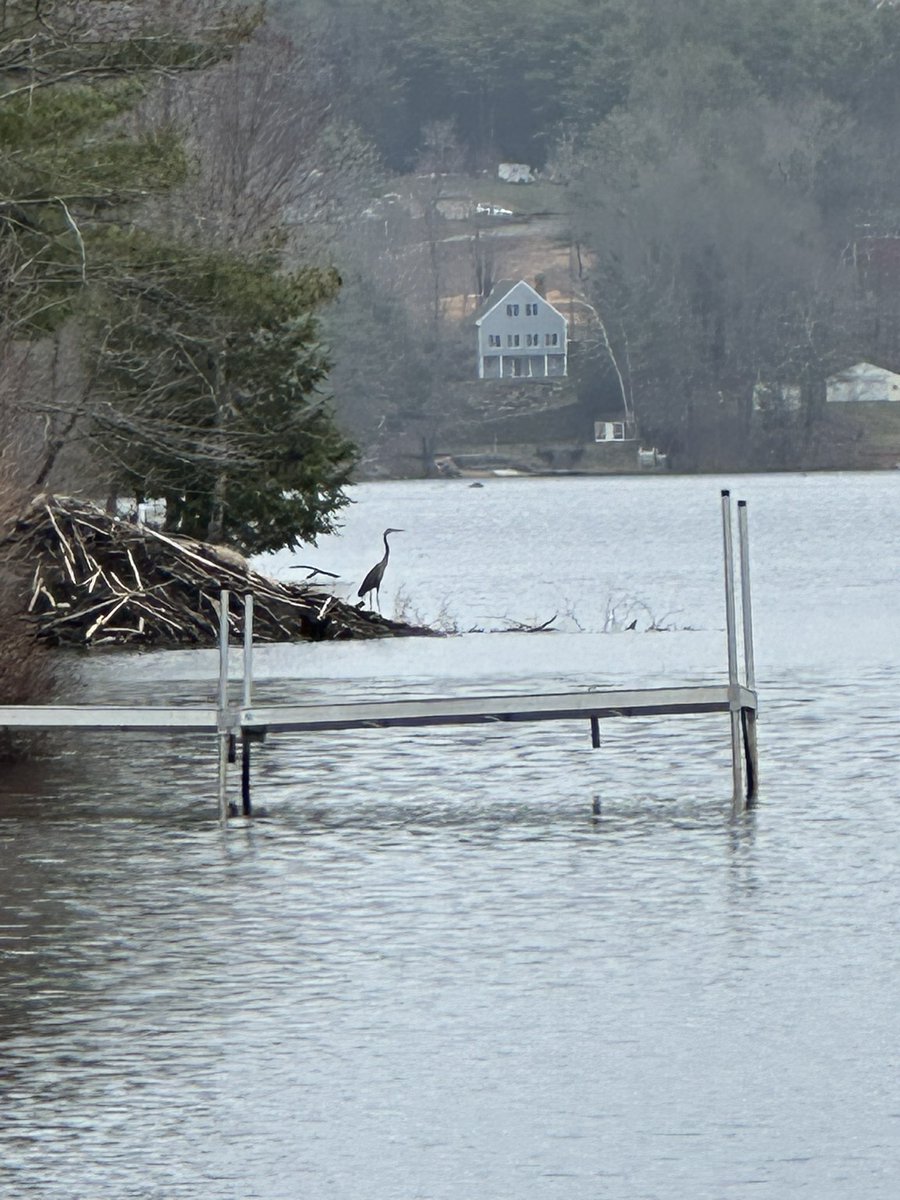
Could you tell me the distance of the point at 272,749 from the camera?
1873cm

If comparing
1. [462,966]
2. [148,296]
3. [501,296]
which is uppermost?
[501,296]

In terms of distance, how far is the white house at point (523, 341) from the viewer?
490 ft

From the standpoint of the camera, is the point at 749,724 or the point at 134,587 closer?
the point at 749,724

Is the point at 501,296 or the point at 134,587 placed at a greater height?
the point at 501,296

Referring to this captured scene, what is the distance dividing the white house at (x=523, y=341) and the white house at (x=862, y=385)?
17211mm

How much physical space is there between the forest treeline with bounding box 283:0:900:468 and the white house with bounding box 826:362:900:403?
3.88ft

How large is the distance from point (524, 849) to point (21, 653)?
563cm

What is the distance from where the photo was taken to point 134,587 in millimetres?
28547

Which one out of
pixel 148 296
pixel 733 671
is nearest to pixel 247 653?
pixel 733 671

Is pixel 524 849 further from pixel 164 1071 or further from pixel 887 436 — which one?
pixel 887 436

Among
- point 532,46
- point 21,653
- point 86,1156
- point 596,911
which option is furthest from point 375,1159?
point 532,46

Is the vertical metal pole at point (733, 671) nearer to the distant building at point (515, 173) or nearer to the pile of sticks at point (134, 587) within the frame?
the pile of sticks at point (134, 587)

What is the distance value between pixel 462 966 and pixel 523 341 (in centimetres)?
13972

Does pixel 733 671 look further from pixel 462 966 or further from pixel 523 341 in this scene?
pixel 523 341
